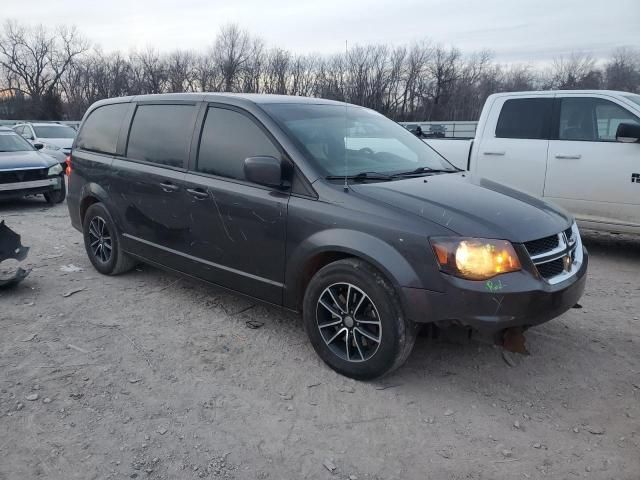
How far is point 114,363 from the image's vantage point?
11.6 feet

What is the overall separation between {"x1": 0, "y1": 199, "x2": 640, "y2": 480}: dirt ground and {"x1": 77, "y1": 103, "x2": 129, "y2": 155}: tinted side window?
1.64 meters

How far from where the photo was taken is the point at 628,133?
5676 mm

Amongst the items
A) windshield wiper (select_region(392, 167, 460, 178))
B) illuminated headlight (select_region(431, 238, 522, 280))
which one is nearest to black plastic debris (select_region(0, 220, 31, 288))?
windshield wiper (select_region(392, 167, 460, 178))

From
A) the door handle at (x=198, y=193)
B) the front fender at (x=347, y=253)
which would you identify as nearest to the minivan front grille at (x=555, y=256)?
the front fender at (x=347, y=253)

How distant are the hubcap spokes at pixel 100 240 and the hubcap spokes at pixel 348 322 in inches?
112

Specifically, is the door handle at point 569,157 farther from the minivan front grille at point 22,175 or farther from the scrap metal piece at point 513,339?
the minivan front grille at point 22,175

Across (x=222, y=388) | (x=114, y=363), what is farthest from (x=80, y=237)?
(x=222, y=388)

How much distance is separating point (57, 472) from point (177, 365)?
112 cm

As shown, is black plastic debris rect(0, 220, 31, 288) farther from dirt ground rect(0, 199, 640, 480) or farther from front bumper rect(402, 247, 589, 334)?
front bumper rect(402, 247, 589, 334)

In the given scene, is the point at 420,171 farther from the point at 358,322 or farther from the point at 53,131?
the point at 53,131

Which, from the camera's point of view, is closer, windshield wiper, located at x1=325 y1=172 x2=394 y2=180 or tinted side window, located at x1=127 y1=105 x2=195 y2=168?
windshield wiper, located at x1=325 y1=172 x2=394 y2=180

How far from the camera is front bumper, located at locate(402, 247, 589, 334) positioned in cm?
285

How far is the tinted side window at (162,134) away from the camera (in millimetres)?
4281

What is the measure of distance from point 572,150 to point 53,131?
16092 millimetres
